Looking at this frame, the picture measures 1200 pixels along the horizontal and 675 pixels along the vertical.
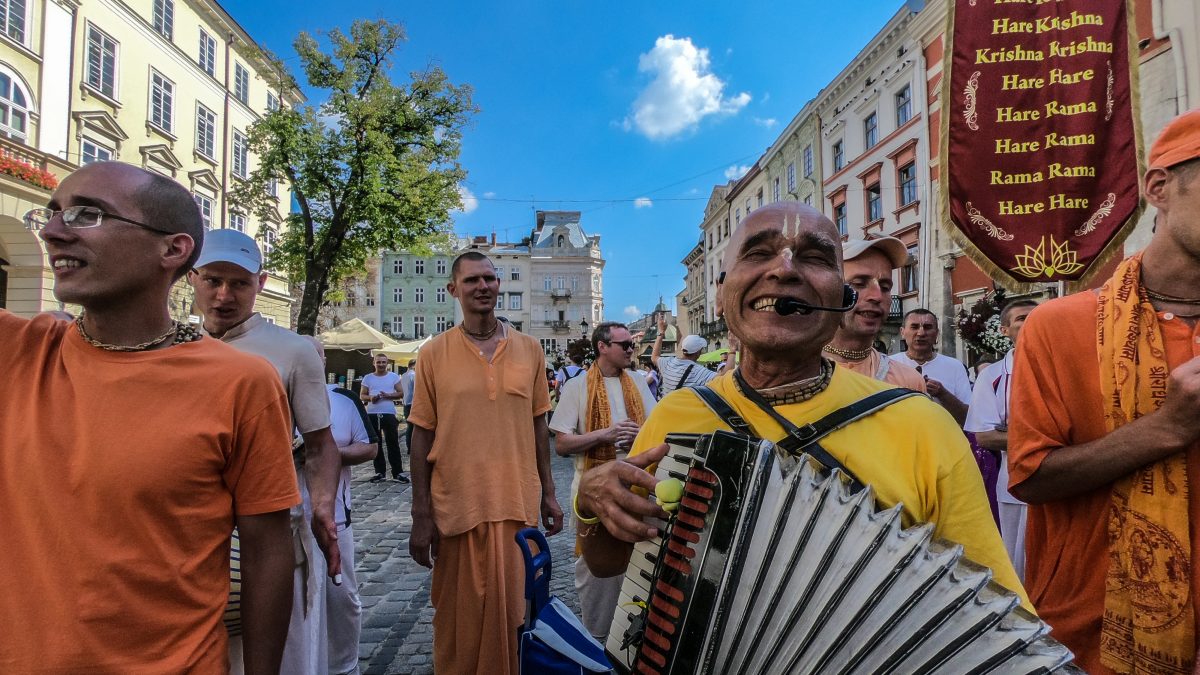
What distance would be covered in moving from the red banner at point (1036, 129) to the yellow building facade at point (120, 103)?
825 inches

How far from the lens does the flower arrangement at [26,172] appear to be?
15160 millimetres

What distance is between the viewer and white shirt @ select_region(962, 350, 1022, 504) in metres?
3.47

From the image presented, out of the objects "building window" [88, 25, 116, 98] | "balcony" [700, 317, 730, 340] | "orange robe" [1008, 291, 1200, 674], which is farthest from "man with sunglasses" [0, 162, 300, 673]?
"balcony" [700, 317, 730, 340]

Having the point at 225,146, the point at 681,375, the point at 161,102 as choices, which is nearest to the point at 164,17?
the point at 161,102

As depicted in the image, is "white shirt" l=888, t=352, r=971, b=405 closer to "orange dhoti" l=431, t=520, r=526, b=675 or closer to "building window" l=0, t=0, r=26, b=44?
"orange dhoti" l=431, t=520, r=526, b=675

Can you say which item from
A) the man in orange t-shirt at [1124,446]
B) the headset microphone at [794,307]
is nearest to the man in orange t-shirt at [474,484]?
the headset microphone at [794,307]

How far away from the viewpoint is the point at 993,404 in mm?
3520

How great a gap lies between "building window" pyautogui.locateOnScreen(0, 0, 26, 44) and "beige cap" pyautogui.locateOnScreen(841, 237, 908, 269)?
874 inches

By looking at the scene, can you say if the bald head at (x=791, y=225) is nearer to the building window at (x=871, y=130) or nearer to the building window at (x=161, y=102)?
the building window at (x=871, y=130)

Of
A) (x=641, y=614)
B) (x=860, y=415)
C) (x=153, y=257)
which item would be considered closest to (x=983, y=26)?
(x=860, y=415)

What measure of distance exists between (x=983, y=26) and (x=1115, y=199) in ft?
4.10

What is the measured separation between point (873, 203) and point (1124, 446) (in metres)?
26.7

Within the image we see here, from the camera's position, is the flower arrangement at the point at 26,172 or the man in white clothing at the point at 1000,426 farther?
the flower arrangement at the point at 26,172

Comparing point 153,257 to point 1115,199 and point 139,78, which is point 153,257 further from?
point 139,78
